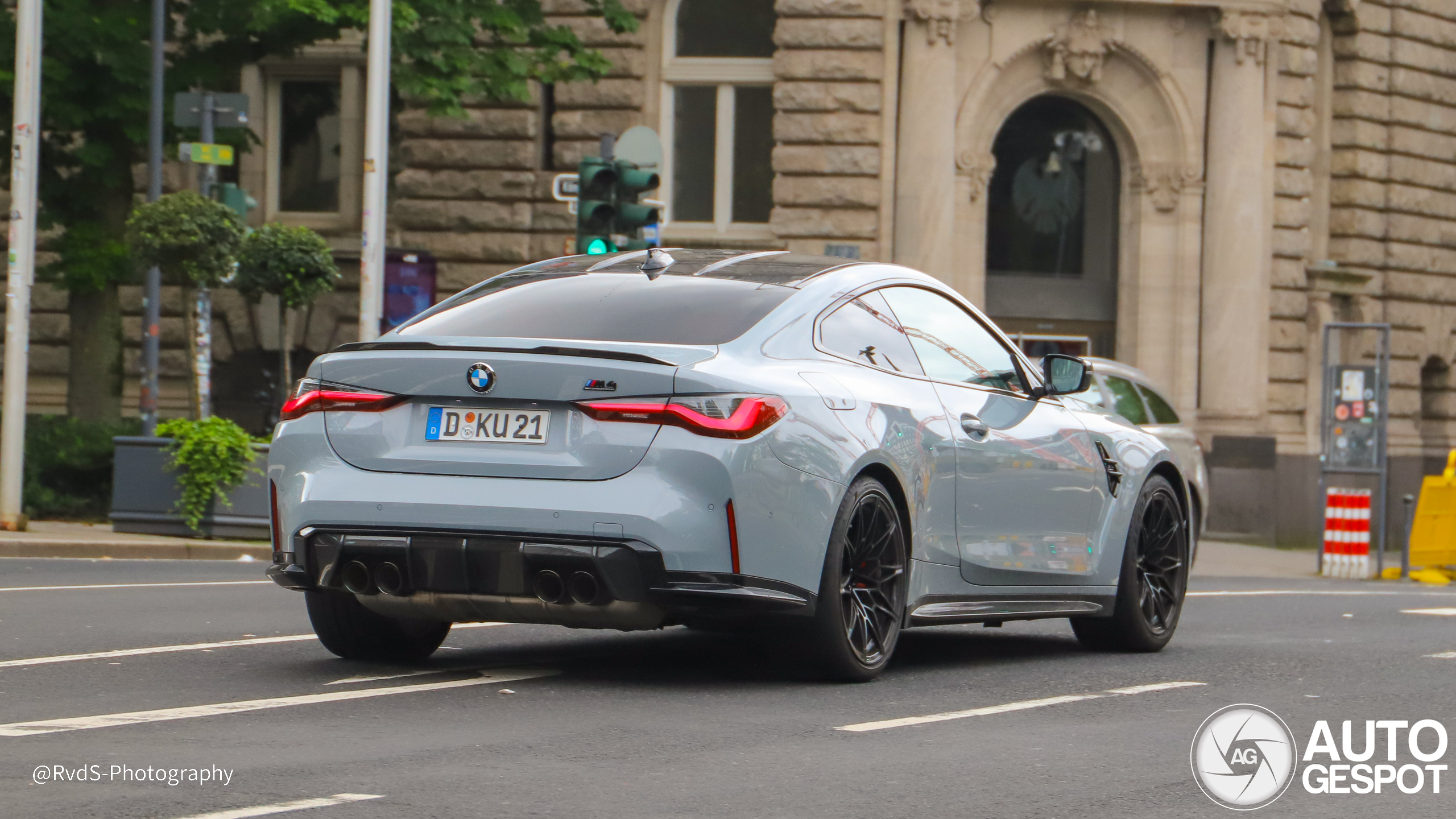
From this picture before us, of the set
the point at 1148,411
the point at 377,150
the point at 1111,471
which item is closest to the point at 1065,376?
the point at 1111,471

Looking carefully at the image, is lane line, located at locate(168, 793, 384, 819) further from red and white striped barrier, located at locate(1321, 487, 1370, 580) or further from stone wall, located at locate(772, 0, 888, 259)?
stone wall, located at locate(772, 0, 888, 259)

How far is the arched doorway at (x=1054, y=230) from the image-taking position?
87.9ft

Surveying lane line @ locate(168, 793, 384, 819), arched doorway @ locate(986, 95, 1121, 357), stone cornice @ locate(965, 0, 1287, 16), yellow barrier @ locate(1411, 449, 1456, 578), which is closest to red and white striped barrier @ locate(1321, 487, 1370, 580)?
yellow barrier @ locate(1411, 449, 1456, 578)

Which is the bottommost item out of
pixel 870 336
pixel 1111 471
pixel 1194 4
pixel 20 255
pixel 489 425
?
pixel 1111 471

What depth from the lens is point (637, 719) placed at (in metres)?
6.15

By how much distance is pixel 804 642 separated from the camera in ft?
22.7

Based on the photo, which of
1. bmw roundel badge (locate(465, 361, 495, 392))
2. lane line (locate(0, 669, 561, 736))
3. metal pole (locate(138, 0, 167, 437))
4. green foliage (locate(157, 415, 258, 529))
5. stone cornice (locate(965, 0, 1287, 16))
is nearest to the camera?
lane line (locate(0, 669, 561, 736))

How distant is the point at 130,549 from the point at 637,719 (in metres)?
9.53

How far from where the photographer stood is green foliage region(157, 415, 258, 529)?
15.6 metres

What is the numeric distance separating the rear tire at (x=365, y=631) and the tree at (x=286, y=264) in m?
10.9

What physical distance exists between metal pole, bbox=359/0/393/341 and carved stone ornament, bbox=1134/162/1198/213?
39.3 ft

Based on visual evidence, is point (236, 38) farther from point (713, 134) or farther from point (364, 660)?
point (364, 660)

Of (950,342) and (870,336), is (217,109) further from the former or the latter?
(870,336)

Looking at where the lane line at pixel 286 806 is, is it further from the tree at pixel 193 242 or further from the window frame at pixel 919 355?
the tree at pixel 193 242
